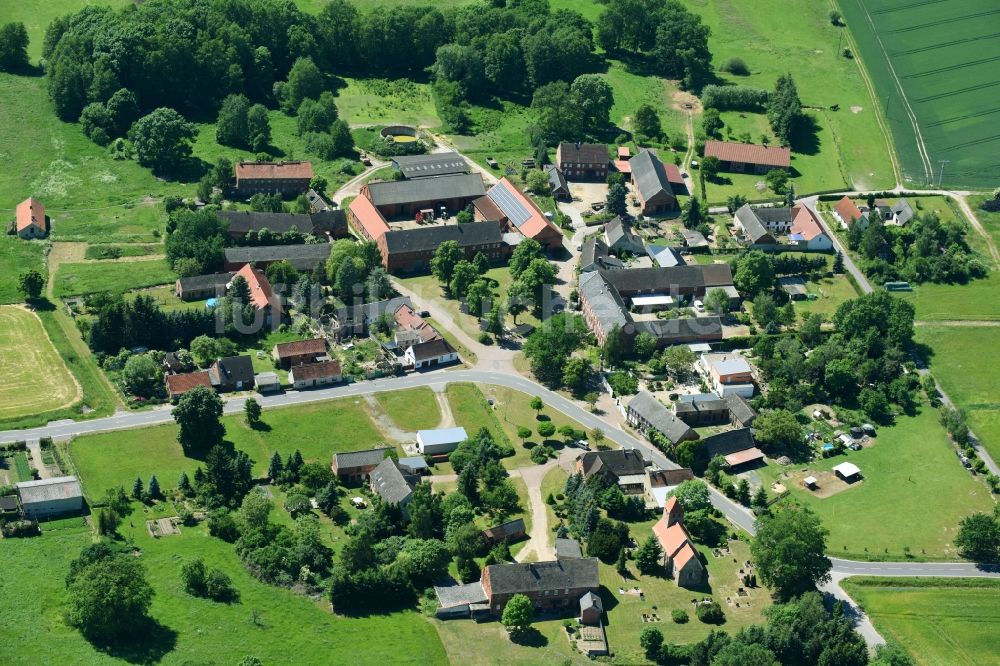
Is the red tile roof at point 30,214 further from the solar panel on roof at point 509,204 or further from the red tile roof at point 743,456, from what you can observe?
the red tile roof at point 743,456

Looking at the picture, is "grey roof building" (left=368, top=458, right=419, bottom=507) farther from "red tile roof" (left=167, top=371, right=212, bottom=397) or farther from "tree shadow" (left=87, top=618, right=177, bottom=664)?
"tree shadow" (left=87, top=618, right=177, bottom=664)

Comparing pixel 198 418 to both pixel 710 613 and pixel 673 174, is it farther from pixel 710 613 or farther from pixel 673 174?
pixel 673 174

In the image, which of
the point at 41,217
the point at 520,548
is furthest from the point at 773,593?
the point at 41,217

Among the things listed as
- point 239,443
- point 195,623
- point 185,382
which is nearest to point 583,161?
point 185,382

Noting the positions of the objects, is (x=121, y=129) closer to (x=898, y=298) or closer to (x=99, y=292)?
(x=99, y=292)

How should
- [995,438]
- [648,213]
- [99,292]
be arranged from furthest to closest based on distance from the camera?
[648,213], [99,292], [995,438]
